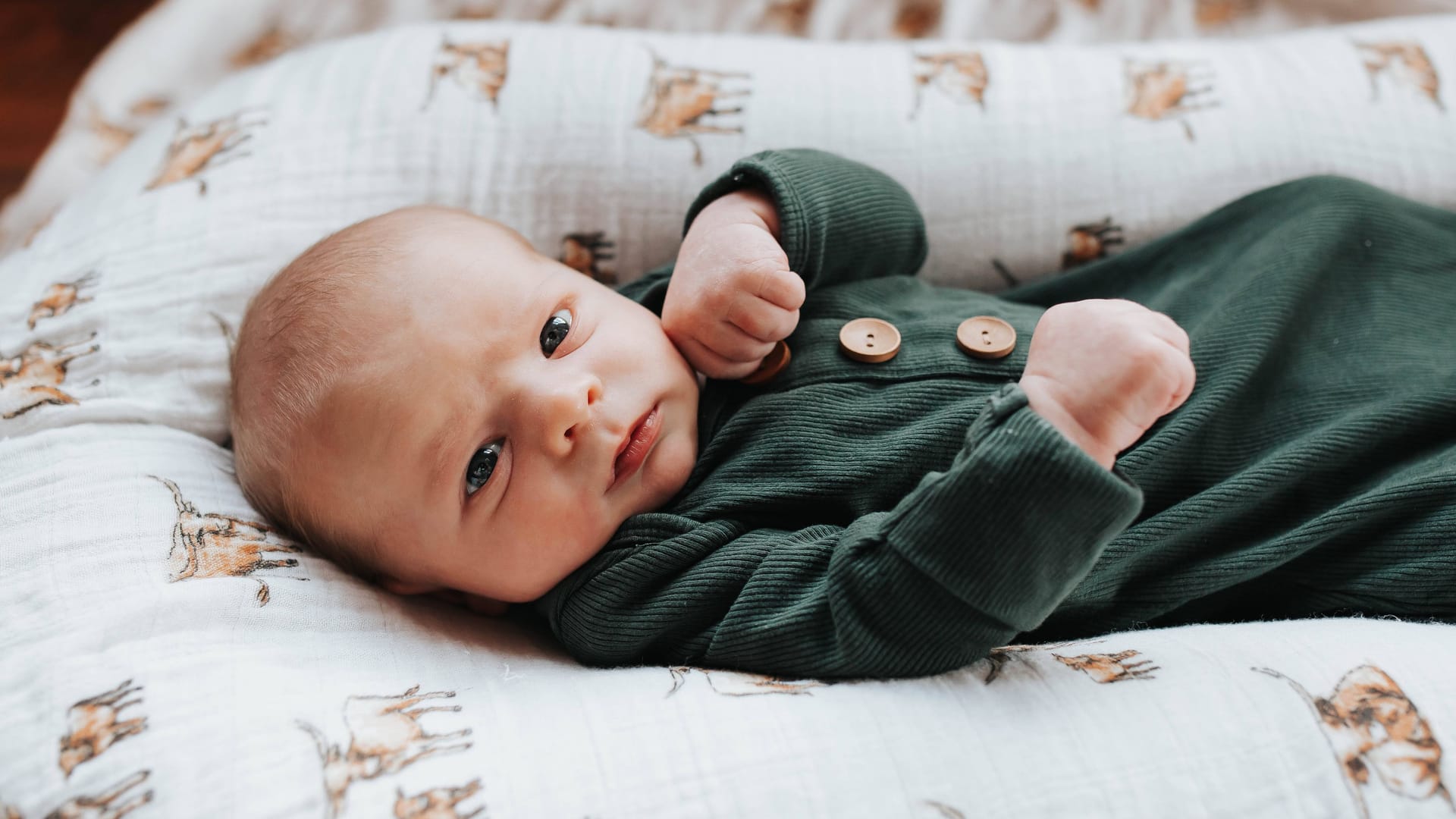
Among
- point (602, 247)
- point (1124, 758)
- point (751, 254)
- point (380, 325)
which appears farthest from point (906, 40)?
point (1124, 758)

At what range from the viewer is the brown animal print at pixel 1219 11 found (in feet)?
4.89

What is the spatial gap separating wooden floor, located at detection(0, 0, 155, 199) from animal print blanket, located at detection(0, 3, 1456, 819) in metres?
0.55

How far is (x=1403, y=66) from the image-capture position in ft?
4.11

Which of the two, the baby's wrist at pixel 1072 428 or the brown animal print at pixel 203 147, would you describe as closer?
the baby's wrist at pixel 1072 428

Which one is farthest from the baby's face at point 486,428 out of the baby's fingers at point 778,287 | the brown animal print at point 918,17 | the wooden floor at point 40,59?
the wooden floor at point 40,59

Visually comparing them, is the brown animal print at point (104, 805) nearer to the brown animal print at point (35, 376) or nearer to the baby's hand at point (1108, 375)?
the brown animal print at point (35, 376)

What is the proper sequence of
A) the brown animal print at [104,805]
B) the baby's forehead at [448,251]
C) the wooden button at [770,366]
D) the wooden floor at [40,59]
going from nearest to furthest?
the brown animal print at [104,805] → the baby's forehead at [448,251] → the wooden button at [770,366] → the wooden floor at [40,59]

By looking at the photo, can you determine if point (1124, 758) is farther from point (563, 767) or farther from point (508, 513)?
point (508, 513)

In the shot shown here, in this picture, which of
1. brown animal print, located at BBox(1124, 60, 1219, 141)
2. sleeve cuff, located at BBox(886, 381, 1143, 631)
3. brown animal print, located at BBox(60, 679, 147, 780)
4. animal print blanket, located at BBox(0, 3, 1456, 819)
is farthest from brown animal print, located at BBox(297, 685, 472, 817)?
brown animal print, located at BBox(1124, 60, 1219, 141)

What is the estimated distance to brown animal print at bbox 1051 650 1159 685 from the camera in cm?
75

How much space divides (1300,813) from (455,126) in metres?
1.02

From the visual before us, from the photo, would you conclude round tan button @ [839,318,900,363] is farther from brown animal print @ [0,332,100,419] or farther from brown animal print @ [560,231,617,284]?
brown animal print @ [0,332,100,419]

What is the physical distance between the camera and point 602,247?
46.6 inches

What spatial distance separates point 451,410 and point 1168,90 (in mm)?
921
